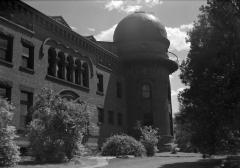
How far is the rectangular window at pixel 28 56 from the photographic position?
77.8 ft

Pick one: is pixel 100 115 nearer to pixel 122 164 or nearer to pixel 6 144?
pixel 122 164

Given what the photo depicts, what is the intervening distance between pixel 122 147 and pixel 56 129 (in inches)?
358

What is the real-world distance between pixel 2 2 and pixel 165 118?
23.0 m

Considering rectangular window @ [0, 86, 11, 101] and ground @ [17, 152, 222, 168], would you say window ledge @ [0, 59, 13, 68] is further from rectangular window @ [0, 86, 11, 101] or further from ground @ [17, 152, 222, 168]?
ground @ [17, 152, 222, 168]

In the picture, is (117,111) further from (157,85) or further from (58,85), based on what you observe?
(58,85)

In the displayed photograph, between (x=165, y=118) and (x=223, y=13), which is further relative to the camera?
(x=165, y=118)

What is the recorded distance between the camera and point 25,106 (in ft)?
75.5

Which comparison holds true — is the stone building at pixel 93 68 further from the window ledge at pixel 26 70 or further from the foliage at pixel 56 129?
the foliage at pixel 56 129

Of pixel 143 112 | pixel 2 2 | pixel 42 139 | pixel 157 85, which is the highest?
pixel 2 2

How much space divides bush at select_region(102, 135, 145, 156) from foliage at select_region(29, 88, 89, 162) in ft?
25.1

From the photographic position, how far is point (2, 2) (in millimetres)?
22094

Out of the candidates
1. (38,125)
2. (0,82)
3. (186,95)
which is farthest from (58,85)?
(186,95)

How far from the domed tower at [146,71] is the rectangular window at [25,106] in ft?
53.3

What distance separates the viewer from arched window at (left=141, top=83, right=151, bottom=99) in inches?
1522
